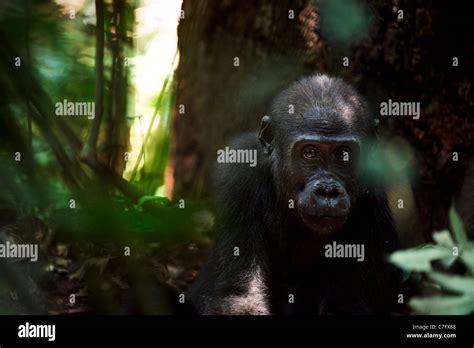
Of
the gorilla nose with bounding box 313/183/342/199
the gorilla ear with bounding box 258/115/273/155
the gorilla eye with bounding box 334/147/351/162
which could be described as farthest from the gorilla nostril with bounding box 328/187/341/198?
the gorilla ear with bounding box 258/115/273/155

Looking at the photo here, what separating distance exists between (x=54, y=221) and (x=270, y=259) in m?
1.49

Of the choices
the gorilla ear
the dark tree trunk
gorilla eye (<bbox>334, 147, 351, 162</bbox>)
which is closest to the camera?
gorilla eye (<bbox>334, 147, 351, 162</bbox>)

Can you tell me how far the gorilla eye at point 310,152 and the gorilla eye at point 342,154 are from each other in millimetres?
132

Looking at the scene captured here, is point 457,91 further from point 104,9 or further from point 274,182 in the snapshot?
point 104,9

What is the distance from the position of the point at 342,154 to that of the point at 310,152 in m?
0.20

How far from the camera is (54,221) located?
14.1 feet

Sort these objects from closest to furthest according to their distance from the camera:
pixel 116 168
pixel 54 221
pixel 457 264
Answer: pixel 54 221 → pixel 116 168 → pixel 457 264

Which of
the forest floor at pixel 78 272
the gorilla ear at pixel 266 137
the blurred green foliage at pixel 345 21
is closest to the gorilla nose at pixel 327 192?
the gorilla ear at pixel 266 137

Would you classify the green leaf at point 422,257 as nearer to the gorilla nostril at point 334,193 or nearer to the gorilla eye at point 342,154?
the gorilla nostril at point 334,193

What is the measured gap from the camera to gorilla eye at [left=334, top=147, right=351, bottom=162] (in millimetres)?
4703

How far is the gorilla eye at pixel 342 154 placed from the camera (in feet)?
15.4

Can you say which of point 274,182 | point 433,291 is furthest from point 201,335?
point 433,291

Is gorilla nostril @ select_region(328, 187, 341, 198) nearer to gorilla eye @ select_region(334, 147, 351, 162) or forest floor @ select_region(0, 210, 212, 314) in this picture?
gorilla eye @ select_region(334, 147, 351, 162)

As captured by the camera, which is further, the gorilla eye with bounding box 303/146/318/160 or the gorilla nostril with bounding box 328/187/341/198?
the gorilla eye with bounding box 303/146/318/160
